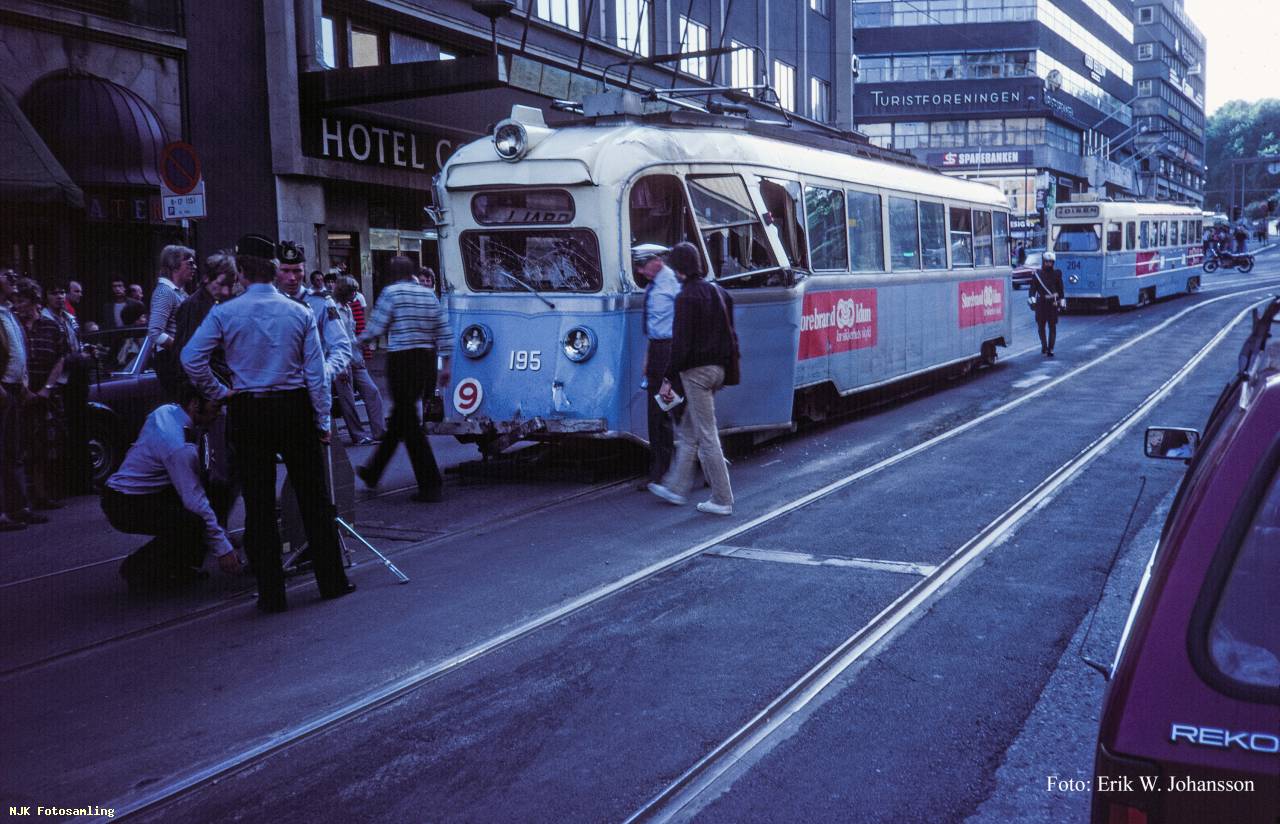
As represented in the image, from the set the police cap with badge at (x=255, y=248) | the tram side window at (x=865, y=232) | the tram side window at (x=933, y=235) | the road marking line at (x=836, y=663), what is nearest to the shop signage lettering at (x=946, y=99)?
the tram side window at (x=933, y=235)

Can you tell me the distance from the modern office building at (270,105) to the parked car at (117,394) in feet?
14.8

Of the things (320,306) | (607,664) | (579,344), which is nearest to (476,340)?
(579,344)

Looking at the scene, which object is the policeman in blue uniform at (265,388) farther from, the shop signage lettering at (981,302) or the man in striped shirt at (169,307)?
the shop signage lettering at (981,302)

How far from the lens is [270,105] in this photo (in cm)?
1888

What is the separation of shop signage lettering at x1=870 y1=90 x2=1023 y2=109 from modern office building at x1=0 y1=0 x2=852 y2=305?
4839 centimetres

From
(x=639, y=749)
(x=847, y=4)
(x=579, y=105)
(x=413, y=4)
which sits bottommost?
(x=639, y=749)

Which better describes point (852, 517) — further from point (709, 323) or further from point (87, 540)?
point (87, 540)

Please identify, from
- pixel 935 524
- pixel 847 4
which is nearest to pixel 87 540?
pixel 935 524

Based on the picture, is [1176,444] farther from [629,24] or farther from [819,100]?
[819,100]

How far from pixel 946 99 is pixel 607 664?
7065 cm

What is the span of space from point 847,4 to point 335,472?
34690 millimetres

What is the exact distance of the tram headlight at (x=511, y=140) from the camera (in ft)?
32.1

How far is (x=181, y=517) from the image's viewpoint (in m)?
6.55

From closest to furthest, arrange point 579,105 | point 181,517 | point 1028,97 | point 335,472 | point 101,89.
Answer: point 181,517
point 335,472
point 579,105
point 101,89
point 1028,97
